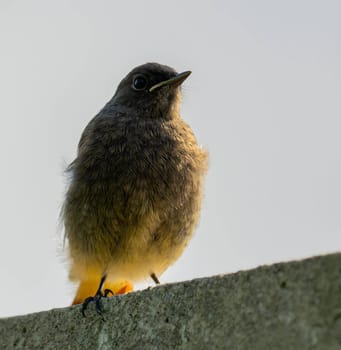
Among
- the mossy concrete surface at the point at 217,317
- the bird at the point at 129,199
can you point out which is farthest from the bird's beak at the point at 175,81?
the mossy concrete surface at the point at 217,317

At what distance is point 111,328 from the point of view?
3057 mm

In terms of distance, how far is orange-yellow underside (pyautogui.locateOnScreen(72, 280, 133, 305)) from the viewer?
5.28 m

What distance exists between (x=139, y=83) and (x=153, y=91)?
0.20 m

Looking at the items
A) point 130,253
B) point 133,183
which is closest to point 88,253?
point 130,253

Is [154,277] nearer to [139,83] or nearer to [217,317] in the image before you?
[139,83]

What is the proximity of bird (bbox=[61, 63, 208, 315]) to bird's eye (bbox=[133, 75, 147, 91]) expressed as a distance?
475 mm

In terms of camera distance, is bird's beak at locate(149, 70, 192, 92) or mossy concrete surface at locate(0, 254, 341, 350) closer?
mossy concrete surface at locate(0, 254, 341, 350)

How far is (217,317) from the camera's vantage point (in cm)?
260

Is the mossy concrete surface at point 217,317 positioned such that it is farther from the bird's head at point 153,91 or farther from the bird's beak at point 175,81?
the bird's beak at point 175,81

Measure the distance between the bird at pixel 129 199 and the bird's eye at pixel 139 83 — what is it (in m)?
0.47

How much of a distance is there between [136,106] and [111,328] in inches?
111

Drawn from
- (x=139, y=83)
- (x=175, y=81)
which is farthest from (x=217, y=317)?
(x=139, y=83)

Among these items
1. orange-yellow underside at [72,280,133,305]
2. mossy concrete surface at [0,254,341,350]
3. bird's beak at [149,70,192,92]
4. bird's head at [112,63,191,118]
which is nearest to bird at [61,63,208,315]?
orange-yellow underside at [72,280,133,305]

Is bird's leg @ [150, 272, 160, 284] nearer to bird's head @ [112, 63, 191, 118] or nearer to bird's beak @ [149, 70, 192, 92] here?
bird's head @ [112, 63, 191, 118]
